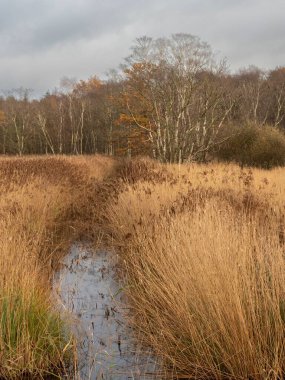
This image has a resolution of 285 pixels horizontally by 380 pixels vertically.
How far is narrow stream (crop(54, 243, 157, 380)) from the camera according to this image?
3.45m

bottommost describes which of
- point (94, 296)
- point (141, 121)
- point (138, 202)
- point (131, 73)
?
point (94, 296)

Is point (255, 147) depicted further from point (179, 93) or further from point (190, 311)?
point (190, 311)

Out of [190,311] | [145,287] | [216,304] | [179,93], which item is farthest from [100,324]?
[179,93]

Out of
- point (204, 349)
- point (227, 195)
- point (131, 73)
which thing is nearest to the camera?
point (204, 349)

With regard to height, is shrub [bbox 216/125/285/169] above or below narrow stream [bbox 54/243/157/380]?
above

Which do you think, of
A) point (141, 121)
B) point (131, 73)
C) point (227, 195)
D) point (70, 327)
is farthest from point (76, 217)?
point (141, 121)

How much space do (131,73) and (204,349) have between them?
1825 centimetres

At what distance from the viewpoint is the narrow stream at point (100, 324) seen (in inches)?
136

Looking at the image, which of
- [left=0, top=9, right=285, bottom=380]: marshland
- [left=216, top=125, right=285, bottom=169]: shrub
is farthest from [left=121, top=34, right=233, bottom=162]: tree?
[left=0, top=9, right=285, bottom=380]: marshland

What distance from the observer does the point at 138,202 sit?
7406 millimetres

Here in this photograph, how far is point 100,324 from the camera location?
429 centimetres

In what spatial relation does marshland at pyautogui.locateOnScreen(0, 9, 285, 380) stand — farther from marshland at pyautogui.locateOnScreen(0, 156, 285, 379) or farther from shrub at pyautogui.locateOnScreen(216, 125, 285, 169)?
shrub at pyautogui.locateOnScreen(216, 125, 285, 169)

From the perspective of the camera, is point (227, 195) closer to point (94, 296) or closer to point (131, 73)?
point (94, 296)

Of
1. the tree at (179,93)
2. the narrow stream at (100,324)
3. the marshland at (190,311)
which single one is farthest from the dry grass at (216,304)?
the tree at (179,93)
